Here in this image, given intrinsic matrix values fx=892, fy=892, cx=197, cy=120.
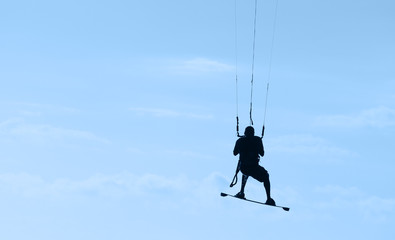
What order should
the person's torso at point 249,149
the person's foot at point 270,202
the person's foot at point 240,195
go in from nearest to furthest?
the person's torso at point 249,149 → the person's foot at point 240,195 → the person's foot at point 270,202

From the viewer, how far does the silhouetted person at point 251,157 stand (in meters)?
35.4

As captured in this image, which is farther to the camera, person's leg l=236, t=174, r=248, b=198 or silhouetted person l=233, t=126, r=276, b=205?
person's leg l=236, t=174, r=248, b=198

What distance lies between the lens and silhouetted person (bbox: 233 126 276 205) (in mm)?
35438

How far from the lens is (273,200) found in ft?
118

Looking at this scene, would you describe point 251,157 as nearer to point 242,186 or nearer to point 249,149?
point 249,149

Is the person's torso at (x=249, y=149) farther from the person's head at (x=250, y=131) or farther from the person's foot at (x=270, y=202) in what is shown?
the person's foot at (x=270, y=202)

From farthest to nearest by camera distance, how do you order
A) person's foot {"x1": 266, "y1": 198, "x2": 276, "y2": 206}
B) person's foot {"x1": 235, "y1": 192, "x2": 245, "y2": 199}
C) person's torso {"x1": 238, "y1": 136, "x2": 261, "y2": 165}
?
1. person's foot {"x1": 266, "y1": 198, "x2": 276, "y2": 206}
2. person's foot {"x1": 235, "y1": 192, "x2": 245, "y2": 199}
3. person's torso {"x1": 238, "y1": 136, "x2": 261, "y2": 165}

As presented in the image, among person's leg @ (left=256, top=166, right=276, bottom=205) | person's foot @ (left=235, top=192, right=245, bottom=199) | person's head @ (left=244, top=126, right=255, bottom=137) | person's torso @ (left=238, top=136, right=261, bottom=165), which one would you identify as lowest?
person's foot @ (left=235, top=192, right=245, bottom=199)

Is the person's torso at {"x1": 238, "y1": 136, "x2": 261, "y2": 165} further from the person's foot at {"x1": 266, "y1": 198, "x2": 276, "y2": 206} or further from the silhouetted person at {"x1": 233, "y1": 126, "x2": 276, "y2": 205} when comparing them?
the person's foot at {"x1": 266, "y1": 198, "x2": 276, "y2": 206}

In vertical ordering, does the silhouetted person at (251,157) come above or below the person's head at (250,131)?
below

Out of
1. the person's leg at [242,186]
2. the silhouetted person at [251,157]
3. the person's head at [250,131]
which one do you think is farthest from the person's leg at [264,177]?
the person's head at [250,131]

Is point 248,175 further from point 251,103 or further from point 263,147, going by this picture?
point 251,103

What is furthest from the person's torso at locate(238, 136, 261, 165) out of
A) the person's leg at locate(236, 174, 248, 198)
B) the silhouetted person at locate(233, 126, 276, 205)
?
the person's leg at locate(236, 174, 248, 198)

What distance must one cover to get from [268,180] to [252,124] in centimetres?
243
